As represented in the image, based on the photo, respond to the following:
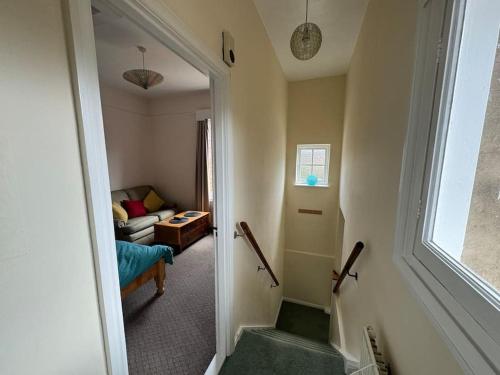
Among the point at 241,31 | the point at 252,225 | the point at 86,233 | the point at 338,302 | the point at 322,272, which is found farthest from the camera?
the point at 322,272

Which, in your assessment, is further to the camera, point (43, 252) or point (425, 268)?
point (425, 268)

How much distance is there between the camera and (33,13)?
0.45 metres

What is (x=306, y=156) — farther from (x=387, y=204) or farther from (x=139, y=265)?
(x=139, y=265)

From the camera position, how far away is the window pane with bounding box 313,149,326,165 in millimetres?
3781

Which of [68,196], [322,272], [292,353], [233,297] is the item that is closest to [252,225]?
[233,297]

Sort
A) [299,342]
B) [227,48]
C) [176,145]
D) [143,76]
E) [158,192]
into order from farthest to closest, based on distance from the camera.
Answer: [158,192]
[176,145]
[143,76]
[299,342]
[227,48]

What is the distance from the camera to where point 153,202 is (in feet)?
14.6

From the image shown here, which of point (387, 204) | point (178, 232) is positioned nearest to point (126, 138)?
point (178, 232)

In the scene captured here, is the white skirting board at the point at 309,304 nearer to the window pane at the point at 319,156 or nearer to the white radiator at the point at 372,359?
the window pane at the point at 319,156

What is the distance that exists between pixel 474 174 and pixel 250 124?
5.02 feet

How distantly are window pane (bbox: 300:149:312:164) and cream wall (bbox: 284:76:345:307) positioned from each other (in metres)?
0.15

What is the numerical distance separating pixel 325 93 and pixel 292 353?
12.1 ft

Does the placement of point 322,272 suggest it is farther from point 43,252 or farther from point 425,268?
point 43,252

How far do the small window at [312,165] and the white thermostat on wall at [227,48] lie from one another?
2.72 metres
